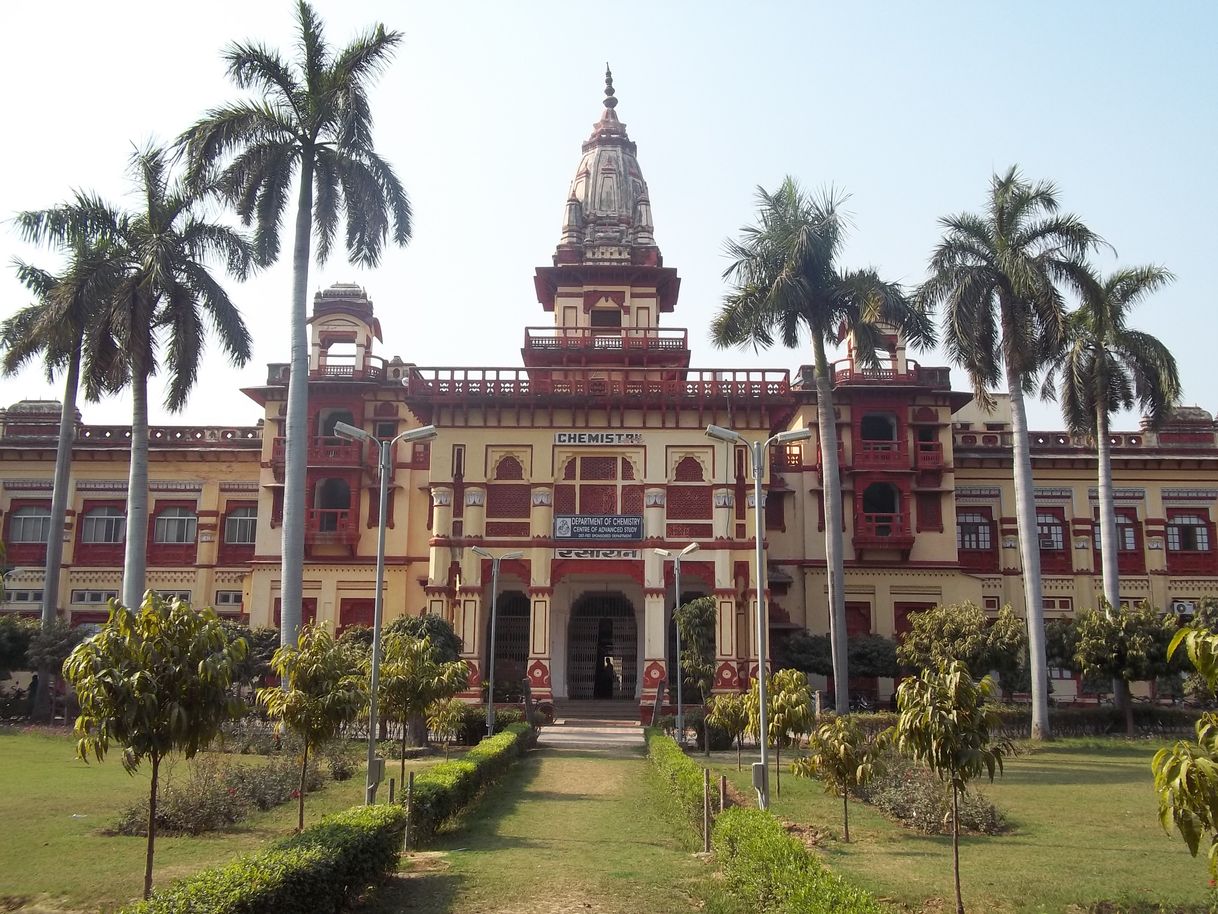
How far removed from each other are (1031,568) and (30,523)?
41.4 metres

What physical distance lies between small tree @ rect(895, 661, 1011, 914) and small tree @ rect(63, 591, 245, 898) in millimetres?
8183

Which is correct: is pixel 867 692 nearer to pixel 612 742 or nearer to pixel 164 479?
pixel 612 742

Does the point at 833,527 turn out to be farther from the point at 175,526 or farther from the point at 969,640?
the point at 175,526

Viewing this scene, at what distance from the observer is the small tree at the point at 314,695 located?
53.7 feet

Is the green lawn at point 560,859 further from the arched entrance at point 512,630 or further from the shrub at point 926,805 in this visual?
the arched entrance at point 512,630

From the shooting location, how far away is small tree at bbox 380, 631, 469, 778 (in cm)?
2230

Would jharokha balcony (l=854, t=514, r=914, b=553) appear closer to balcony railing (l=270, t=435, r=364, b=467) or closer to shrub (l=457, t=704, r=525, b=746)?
shrub (l=457, t=704, r=525, b=746)

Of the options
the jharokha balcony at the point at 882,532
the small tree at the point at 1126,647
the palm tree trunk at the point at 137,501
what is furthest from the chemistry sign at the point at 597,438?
the small tree at the point at 1126,647

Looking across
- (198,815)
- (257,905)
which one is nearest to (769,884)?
(257,905)

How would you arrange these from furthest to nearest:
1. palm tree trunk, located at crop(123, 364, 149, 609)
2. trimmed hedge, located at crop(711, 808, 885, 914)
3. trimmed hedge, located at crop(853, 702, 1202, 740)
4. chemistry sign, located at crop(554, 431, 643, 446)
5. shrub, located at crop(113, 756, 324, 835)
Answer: chemistry sign, located at crop(554, 431, 643, 446) → trimmed hedge, located at crop(853, 702, 1202, 740) → palm tree trunk, located at crop(123, 364, 149, 609) → shrub, located at crop(113, 756, 324, 835) → trimmed hedge, located at crop(711, 808, 885, 914)

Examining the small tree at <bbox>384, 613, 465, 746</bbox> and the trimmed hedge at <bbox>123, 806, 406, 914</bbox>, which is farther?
the small tree at <bbox>384, 613, 465, 746</bbox>

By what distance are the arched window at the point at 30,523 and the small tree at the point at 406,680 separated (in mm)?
30559

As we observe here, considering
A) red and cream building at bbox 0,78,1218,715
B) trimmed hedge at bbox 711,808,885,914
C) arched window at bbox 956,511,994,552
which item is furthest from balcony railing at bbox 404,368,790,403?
trimmed hedge at bbox 711,808,885,914

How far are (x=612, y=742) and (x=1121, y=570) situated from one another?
26.7 m
